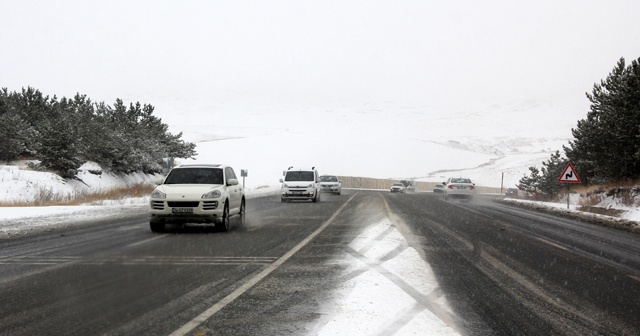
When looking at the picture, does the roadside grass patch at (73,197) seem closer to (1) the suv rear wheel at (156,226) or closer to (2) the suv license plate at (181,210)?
(1) the suv rear wheel at (156,226)

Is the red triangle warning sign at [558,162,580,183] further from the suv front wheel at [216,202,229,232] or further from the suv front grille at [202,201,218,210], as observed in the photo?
the suv front grille at [202,201,218,210]

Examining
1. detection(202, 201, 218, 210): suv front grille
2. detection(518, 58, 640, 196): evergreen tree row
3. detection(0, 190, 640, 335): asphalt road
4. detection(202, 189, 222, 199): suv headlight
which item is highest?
detection(518, 58, 640, 196): evergreen tree row

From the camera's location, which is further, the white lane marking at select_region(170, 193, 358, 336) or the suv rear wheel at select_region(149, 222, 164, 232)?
the suv rear wheel at select_region(149, 222, 164, 232)

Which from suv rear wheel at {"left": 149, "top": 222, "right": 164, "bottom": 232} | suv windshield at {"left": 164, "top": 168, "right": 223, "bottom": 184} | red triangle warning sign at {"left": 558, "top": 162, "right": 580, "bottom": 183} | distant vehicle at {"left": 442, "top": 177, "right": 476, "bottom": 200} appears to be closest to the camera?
suv rear wheel at {"left": 149, "top": 222, "right": 164, "bottom": 232}

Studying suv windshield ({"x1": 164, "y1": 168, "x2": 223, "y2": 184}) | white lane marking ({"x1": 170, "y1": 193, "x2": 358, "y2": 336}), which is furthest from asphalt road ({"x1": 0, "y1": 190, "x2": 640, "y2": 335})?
suv windshield ({"x1": 164, "y1": 168, "x2": 223, "y2": 184})

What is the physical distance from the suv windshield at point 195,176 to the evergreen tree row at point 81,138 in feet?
62.4

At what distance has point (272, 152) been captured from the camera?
385 feet

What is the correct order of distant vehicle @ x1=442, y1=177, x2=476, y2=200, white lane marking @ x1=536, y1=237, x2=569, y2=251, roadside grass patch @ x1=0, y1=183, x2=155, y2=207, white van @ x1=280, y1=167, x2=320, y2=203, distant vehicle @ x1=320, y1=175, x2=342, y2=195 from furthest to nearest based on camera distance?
distant vehicle @ x1=320, y1=175, x2=342, y2=195 → distant vehicle @ x1=442, y1=177, x2=476, y2=200 → white van @ x1=280, y1=167, x2=320, y2=203 → roadside grass patch @ x1=0, y1=183, x2=155, y2=207 → white lane marking @ x1=536, y1=237, x2=569, y2=251

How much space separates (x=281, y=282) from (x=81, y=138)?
3228 cm

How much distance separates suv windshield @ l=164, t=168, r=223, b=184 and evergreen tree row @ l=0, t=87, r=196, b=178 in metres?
19.0

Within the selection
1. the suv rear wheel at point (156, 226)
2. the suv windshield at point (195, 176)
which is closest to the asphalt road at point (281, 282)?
the suv rear wheel at point (156, 226)

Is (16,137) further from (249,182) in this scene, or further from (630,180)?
(249,182)

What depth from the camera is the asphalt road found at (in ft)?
17.5

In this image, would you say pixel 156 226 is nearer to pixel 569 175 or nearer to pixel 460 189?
pixel 569 175
